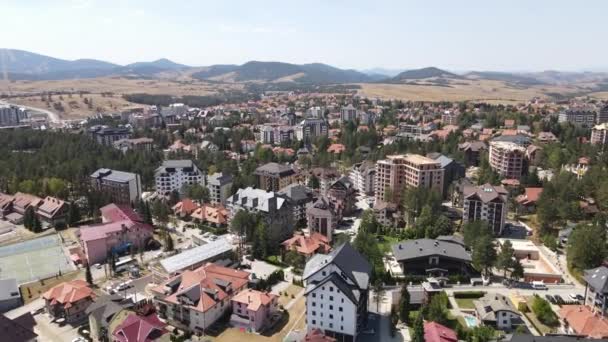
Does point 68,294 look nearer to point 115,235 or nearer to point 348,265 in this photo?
point 115,235

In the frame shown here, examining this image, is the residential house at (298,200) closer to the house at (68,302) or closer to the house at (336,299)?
the house at (336,299)

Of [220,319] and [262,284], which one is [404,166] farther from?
[220,319]

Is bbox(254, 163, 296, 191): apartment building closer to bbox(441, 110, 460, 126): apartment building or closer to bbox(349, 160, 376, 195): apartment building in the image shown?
bbox(349, 160, 376, 195): apartment building

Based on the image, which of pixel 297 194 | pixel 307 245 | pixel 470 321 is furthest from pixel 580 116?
pixel 470 321

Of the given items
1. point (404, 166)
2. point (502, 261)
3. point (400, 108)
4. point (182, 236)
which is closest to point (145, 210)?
point (182, 236)

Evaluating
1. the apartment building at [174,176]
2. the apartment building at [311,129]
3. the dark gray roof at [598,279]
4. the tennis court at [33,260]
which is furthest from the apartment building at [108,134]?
the dark gray roof at [598,279]

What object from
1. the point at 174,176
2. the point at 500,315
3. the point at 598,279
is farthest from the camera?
the point at 174,176

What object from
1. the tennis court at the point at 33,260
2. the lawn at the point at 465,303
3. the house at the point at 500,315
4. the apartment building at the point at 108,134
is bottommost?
the tennis court at the point at 33,260
